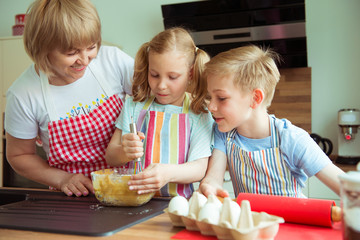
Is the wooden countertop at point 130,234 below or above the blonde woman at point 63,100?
below

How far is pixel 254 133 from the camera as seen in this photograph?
114 centimetres

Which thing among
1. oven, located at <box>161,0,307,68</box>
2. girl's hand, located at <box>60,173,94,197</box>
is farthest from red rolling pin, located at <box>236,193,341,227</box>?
oven, located at <box>161,0,307,68</box>

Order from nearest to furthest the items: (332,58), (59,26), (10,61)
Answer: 1. (59,26)
2. (332,58)
3. (10,61)

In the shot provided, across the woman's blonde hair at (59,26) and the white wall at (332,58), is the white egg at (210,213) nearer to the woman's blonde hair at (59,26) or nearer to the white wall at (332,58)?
the woman's blonde hair at (59,26)

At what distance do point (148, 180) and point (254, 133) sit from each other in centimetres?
35

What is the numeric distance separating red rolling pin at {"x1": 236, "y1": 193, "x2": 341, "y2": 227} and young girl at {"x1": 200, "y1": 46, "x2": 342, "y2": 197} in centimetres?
24

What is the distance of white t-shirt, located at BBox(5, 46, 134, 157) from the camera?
1.23 meters

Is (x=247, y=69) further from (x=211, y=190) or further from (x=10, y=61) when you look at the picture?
(x=10, y=61)

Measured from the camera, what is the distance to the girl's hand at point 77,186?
111 centimetres

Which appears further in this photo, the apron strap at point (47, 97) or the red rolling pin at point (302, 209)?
the apron strap at point (47, 97)

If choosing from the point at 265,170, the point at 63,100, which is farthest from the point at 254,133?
the point at 63,100

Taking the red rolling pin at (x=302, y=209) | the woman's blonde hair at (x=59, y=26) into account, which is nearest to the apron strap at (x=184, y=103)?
the woman's blonde hair at (x=59, y=26)

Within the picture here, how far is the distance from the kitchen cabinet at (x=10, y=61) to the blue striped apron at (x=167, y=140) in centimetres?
236

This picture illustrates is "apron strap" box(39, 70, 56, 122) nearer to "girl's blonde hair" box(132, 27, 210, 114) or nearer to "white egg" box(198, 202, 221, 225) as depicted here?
"girl's blonde hair" box(132, 27, 210, 114)
